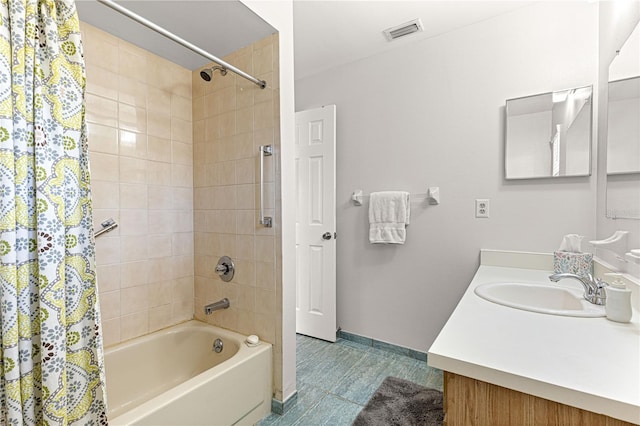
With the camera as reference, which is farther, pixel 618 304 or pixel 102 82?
pixel 102 82

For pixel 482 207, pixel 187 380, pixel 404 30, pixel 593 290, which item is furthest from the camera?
pixel 404 30

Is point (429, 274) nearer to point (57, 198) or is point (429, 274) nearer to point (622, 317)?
point (622, 317)

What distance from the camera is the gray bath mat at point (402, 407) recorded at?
160 cm

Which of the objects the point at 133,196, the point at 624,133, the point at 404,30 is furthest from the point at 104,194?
the point at 624,133

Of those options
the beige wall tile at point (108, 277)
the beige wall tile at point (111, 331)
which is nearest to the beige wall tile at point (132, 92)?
the beige wall tile at point (108, 277)

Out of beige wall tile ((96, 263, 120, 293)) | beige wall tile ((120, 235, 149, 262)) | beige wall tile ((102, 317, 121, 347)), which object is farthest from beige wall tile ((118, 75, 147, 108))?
beige wall tile ((102, 317, 121, 347))

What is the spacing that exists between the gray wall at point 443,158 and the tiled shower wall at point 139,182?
1.23 metres

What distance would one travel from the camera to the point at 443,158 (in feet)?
7.00

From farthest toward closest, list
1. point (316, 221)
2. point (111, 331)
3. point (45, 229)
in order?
point (316, 221) → point (111, 331) → point (45, 229)

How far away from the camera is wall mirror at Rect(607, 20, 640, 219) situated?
1.18 m

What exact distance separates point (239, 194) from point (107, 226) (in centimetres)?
77

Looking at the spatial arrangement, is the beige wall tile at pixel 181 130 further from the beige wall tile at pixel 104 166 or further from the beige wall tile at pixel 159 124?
the beige wall tile at pixel 104 166

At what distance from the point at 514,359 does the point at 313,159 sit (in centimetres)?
212

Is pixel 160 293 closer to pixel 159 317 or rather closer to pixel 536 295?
pixel 159 317
